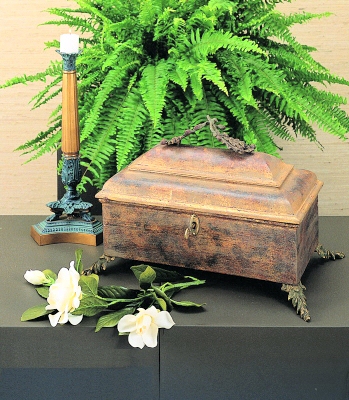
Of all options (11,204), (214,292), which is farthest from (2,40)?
(214,292)

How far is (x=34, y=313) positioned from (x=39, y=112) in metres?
1.24

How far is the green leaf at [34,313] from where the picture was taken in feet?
3.49

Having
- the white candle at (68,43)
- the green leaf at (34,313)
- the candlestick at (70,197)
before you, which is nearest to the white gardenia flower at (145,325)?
the green leaf at (34,313)

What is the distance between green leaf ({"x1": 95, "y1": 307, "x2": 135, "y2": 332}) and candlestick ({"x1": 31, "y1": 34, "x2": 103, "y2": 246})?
1.14 ft

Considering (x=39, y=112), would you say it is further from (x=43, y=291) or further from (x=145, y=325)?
(x=145, y=325)

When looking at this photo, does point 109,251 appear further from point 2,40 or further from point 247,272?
point 2,40

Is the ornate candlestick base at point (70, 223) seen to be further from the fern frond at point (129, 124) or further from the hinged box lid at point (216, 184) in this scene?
the hinged box lid at point (216, 184)

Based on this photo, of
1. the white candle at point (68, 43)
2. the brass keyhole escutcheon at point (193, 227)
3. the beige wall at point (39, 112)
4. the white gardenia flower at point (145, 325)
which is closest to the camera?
the white gardenia flower at point (145, 325)

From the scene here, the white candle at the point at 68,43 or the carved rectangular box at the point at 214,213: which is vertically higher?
the white candle at the point at 68,43

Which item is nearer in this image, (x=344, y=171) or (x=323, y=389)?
(x=323, y=389)

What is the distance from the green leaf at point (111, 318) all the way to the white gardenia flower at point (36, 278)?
169 millimetres

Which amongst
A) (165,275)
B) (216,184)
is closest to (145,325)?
(165,275)

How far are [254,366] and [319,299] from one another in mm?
176

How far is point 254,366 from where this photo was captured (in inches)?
41.8
